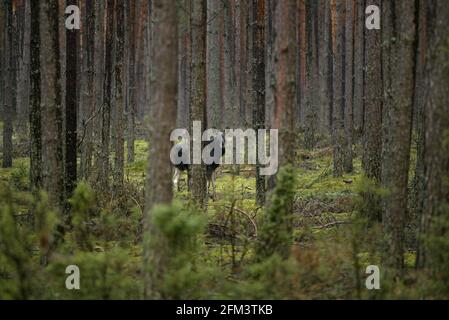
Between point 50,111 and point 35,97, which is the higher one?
point 35,97

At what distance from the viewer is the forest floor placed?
7.00 metres

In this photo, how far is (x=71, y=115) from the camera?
11633mm

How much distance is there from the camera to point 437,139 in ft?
23.7

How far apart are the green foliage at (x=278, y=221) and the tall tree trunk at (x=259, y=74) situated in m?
5.88

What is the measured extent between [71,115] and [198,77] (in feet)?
9.53

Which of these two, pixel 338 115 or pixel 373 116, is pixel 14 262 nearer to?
pixel 373 116

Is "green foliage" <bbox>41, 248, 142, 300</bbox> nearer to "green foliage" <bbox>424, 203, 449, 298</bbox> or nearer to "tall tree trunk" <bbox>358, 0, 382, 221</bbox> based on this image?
"green foliage" <bbox>424, 203, 449, 298</bbox>

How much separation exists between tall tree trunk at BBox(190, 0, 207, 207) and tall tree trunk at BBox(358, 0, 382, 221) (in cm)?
332

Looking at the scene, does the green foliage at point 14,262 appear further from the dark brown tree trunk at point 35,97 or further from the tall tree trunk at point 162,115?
the dark brown tree trunk at point 35,97

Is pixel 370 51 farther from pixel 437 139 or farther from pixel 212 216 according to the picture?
pixel 437 139

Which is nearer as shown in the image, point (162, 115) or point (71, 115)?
point (162, 115)

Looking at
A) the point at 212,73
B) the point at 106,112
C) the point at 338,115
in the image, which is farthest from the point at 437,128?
the point at 338,115
